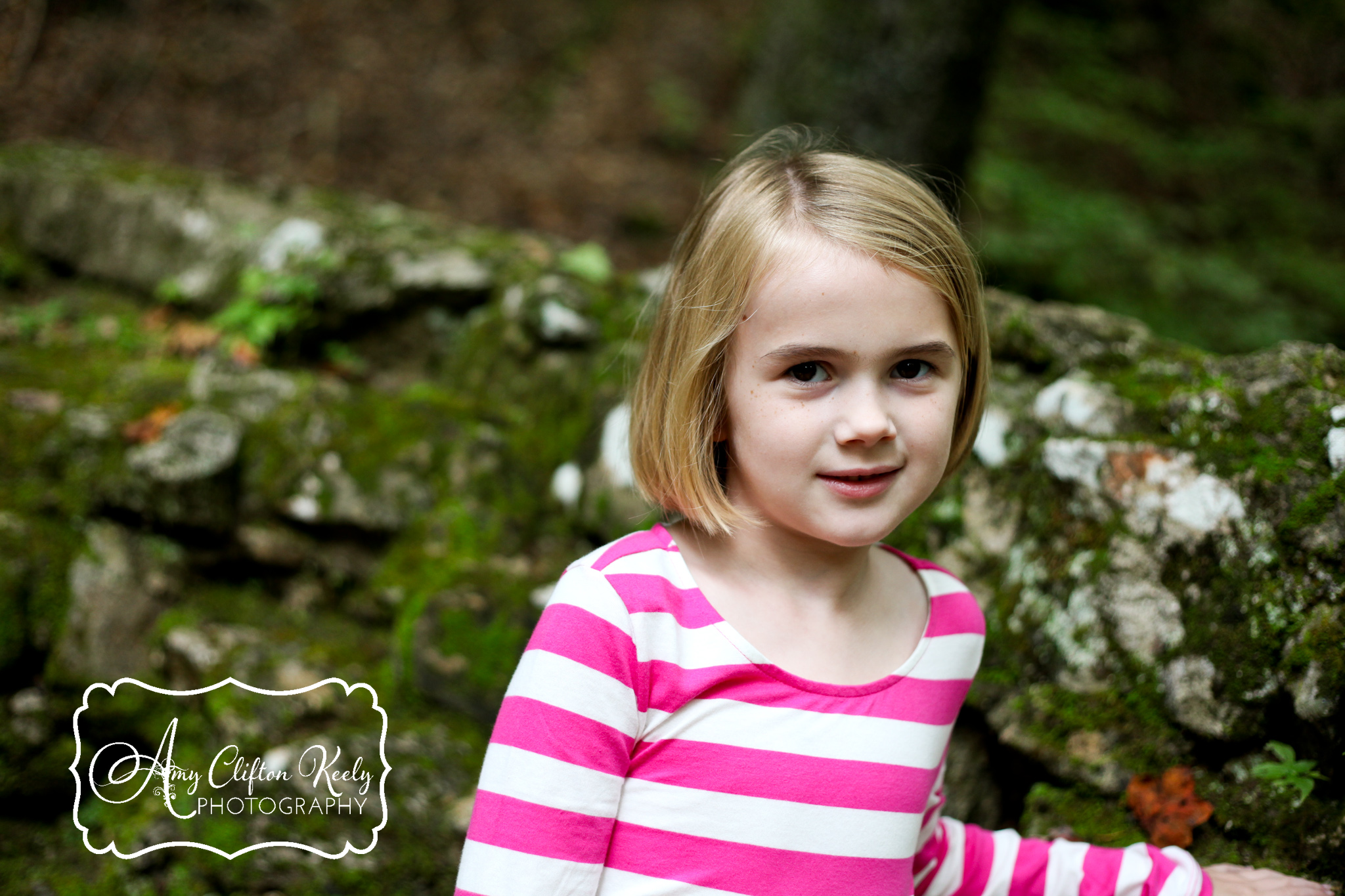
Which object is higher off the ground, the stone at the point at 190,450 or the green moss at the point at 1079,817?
the stone at the point at 190,450

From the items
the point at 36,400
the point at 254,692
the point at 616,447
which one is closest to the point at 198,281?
the point at 36,400

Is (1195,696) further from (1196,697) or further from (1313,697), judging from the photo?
(1313,697)

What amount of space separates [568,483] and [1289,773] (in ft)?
6.62

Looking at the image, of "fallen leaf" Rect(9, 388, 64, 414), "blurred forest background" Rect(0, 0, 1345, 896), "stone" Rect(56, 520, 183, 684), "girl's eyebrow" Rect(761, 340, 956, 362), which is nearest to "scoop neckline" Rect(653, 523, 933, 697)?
"girl's eyebrow" Rect(761, 340, 956, 362)

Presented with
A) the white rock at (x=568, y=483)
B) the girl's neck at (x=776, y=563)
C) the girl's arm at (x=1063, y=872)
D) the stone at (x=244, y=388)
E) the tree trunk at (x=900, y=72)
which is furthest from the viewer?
the tree trunk at (x=900, y=72)

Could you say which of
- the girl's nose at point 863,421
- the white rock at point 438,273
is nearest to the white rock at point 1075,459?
the girl's nose at point 863,421

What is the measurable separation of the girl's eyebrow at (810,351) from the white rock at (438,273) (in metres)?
2.23

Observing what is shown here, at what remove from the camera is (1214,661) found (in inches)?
74.6

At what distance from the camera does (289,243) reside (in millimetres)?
3498

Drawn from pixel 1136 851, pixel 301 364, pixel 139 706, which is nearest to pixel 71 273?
pixel 301 364

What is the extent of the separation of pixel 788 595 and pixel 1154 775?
3.45ft

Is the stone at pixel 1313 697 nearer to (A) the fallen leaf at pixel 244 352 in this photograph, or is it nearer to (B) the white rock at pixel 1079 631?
(B) the white rock at pixel 1079 631

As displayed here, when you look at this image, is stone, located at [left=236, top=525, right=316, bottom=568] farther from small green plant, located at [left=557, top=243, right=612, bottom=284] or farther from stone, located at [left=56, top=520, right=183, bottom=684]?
small green plant, located at [left=557, top=243, right=612, bottom=284]

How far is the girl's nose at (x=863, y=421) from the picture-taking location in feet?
4.33
